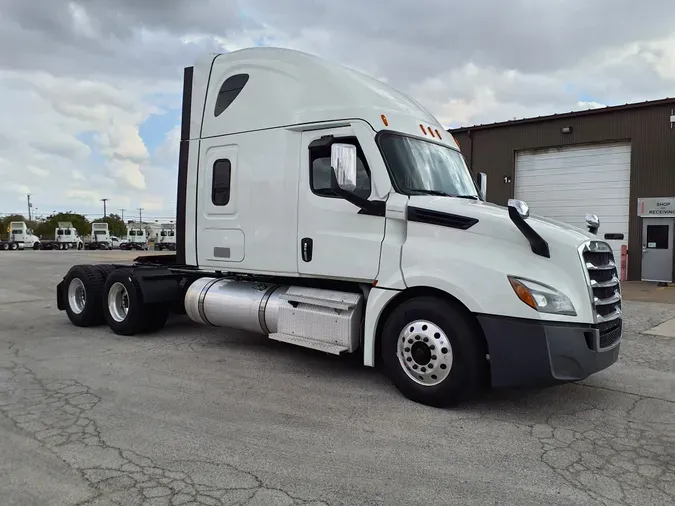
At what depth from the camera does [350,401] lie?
4.77 metres

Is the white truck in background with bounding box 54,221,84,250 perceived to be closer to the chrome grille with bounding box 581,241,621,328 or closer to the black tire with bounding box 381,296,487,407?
the black tire with bounding box 381,296,487,407

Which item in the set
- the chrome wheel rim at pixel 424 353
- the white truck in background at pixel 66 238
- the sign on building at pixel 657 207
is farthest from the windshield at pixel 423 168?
the white truck in background at pixel 66 238

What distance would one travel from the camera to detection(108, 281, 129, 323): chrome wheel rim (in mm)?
7660

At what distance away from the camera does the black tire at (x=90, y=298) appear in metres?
7.98

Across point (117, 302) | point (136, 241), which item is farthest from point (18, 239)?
point (117, 302)

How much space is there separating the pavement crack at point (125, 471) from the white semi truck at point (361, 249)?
1.97 meters

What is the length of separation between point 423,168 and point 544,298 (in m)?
1.85

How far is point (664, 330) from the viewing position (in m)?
8.60

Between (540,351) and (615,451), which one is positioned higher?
(540,351)

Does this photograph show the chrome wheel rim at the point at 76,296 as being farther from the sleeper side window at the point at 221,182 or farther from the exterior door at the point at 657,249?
the exterior door at the point at 657,249

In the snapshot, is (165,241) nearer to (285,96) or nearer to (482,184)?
(285,96)

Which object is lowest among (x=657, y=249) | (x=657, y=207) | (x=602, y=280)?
(x=657, y=249)

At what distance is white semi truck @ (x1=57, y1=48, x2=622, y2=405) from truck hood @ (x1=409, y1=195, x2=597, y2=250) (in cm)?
2

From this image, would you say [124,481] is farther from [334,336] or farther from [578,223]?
[578,223]
